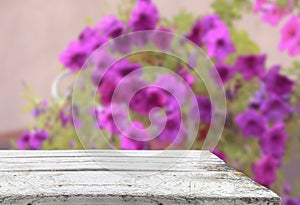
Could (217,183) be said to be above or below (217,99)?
below

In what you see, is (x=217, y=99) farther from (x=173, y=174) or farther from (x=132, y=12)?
(x=173, y=174)

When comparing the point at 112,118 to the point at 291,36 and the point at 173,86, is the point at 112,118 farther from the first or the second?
the point at 291,36

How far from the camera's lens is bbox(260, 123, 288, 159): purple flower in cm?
195

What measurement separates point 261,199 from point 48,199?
19 cm

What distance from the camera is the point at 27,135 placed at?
2229mm

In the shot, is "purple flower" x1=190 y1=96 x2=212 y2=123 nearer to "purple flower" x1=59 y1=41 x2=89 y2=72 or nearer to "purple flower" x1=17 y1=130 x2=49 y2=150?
"purple flower" x1=59 y1=41 x2=89 y2=72

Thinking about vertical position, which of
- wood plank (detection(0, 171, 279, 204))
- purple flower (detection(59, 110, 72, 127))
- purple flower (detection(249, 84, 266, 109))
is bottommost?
wood plank (detection(0, 171, 279, 204))

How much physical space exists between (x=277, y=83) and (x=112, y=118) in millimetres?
457

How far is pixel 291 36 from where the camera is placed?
2209mm

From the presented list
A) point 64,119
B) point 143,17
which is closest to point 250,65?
point 143,17

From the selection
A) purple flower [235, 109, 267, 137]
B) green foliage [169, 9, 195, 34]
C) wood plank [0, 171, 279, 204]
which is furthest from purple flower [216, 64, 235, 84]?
wood plank [0, 171, 279, 204]

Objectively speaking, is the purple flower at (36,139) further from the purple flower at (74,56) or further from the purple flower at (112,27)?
the purple flower at (112,27)

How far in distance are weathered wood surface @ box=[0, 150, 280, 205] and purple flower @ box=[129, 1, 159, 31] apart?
113 cm

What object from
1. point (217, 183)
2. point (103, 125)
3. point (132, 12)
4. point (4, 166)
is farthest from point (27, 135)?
point (217, 183)
